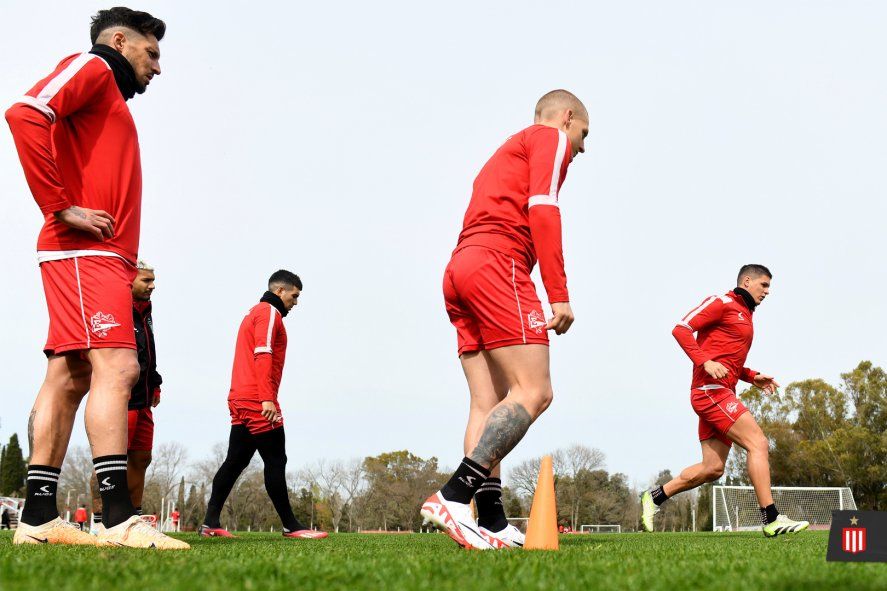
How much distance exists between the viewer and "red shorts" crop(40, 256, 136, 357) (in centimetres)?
453

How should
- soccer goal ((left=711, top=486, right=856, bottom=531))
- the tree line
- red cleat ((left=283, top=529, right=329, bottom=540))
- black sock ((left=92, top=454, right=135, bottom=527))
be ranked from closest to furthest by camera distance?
black sock ((left=92, top=454, right=135, bottom=527)), red cleat ((left=283, top=529, right=329, bottom=540)), soccer goal ((left=711, top=486, right=856, bottom=531)), the tree line

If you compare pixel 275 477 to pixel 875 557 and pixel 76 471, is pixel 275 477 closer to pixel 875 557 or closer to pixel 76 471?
pixel 875 557

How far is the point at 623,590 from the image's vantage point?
7.82 feet

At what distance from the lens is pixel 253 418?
8.73 metres

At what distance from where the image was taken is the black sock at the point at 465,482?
427 cm

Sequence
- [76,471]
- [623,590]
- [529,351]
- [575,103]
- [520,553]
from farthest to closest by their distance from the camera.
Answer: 1. [76,471]
2. [575,103]
3. [529,351]
4. [520,553]
5. [623,590]

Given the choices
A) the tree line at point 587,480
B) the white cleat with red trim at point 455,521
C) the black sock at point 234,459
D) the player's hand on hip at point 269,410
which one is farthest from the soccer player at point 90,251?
the tree line at point 587,480

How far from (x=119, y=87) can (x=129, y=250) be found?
1027mm

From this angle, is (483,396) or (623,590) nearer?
(623,590)

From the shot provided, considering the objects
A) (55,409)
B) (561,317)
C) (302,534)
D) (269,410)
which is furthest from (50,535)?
(302,534)

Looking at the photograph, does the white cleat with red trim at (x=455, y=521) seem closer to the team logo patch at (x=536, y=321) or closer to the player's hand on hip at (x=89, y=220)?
the team logo patch at (x=536, y=321)

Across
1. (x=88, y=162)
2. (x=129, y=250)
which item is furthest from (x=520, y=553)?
(x=88, y=162)

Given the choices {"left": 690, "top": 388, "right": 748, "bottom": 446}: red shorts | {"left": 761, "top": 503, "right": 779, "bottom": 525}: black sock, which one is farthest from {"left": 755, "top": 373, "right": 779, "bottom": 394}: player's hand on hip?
{"left": 761, "top": 503, "right": 779, "bottom": 525}: black sock

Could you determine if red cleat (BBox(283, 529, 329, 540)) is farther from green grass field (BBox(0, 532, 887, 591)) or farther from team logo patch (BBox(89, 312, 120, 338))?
green grass field (BBox(0, 532, 887, 591))
